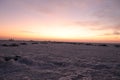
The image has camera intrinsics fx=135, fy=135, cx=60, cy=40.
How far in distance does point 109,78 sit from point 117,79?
1.61 ft

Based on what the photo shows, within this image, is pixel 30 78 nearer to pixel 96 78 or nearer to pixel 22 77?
pixel 22 77

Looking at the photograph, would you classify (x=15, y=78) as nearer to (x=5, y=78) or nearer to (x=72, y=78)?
(x=5, y=78)

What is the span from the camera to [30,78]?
8578 millimetres

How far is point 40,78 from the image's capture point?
8695mm

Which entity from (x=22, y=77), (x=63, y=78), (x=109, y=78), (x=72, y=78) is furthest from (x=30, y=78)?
(x=109, y=78)

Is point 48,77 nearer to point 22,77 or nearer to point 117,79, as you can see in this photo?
point 22,77

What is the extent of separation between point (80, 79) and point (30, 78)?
319 cm

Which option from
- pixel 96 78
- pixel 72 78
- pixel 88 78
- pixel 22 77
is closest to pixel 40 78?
pixel 22 77

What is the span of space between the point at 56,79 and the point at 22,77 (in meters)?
2.21

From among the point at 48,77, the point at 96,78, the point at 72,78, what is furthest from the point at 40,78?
the point at 96,78

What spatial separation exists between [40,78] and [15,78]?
1.56 metres

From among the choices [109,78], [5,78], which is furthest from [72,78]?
[5,78]

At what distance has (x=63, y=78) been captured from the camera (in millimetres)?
8781

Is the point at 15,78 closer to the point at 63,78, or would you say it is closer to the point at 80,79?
the point at 63,78
